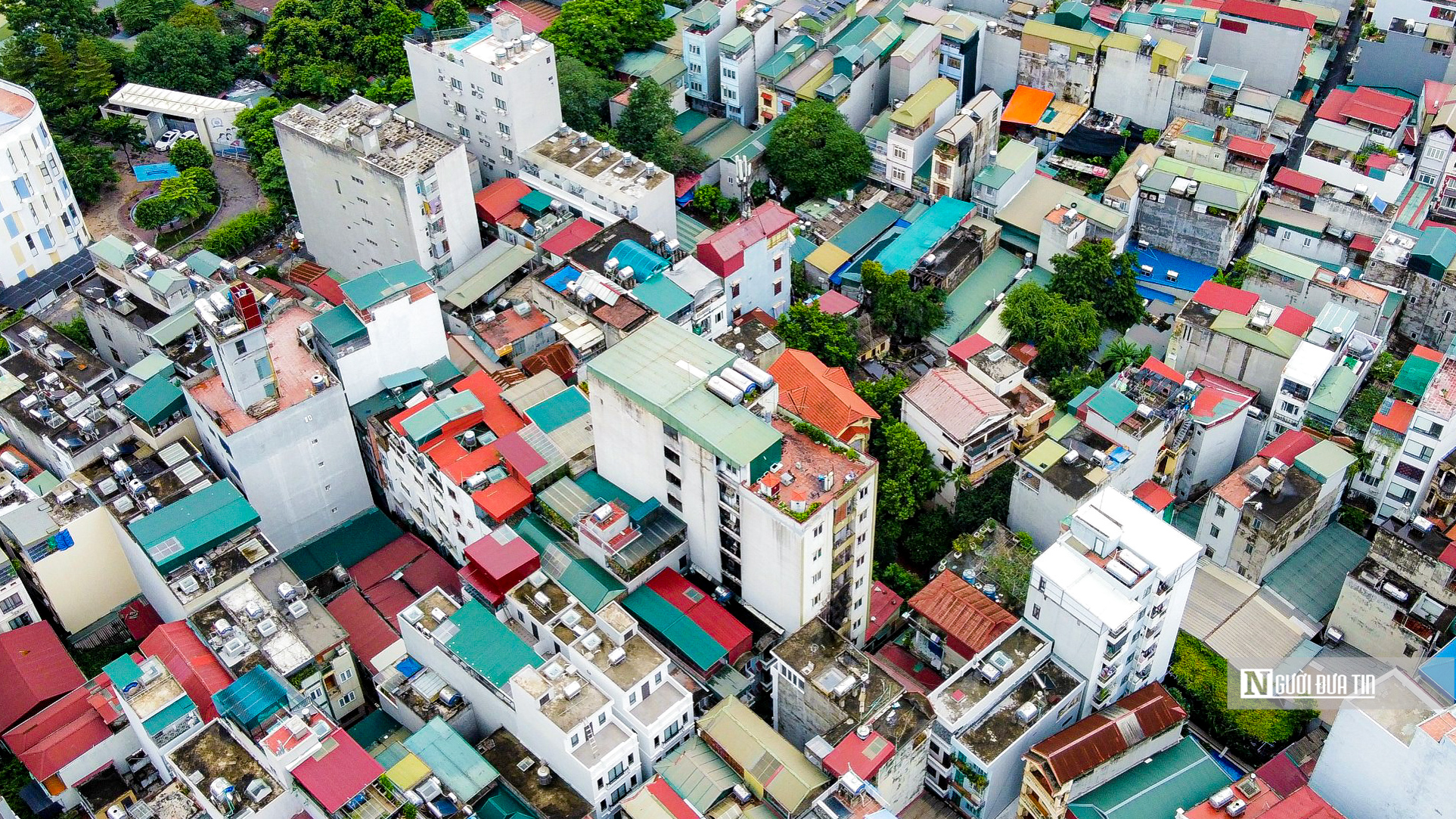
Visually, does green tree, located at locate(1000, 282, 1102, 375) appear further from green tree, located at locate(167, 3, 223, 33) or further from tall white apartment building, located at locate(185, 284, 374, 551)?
green tree, located at locate(167, 3, 223, 33)

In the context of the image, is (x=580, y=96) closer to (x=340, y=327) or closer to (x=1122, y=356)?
(x=340, y=327)

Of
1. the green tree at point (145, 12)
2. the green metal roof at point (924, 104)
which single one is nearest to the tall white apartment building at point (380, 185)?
the green metal roof at point (924, 104)

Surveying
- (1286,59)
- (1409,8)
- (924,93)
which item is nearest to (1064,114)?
(924,93)

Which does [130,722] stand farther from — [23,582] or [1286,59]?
[1286,59]

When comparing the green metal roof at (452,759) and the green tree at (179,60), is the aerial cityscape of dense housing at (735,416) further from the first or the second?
the green tree at (179,60)

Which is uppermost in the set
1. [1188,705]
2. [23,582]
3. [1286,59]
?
[1286,59]

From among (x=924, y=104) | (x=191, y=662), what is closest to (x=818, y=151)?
(x=924, y=104)
